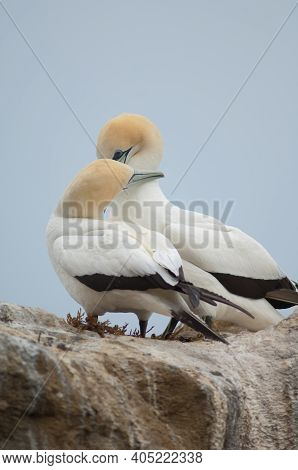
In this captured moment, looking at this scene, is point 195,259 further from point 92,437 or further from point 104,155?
point 92,437

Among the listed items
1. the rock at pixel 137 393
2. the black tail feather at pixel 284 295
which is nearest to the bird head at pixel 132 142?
the black tail feather at pixel 284 295

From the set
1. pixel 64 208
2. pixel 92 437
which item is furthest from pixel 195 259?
pixel 92 437

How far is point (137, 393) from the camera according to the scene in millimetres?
5496

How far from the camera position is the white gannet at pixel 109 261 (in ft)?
22.6

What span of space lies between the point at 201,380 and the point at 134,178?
342 cm

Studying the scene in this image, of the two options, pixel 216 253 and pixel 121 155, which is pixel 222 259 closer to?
pixel 216 253

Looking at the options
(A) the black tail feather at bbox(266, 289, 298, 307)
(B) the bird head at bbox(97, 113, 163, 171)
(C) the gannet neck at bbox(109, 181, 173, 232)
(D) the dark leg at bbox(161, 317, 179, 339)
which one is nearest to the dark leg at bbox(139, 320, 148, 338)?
(D) the dark leg at bbox(161, 317, 179, 339)

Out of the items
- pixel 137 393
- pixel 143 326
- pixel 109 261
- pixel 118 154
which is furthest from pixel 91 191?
pixel 137 393

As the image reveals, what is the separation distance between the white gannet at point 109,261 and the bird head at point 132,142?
2.24 meters

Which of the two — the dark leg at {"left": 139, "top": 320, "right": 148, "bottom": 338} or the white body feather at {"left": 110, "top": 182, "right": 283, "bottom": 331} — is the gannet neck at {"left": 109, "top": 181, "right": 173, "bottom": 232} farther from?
the dark leg at {"left": 139, "top": 320, "right": 148, "bottom": 338}

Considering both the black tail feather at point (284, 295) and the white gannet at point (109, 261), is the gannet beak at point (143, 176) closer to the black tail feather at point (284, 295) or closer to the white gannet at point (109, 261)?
the white gannet at point (109, 261)

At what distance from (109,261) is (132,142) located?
3.27m

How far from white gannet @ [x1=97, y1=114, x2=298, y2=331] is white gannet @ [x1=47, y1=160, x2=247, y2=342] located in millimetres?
1037

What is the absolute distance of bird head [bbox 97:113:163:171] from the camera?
10055 millimetres
